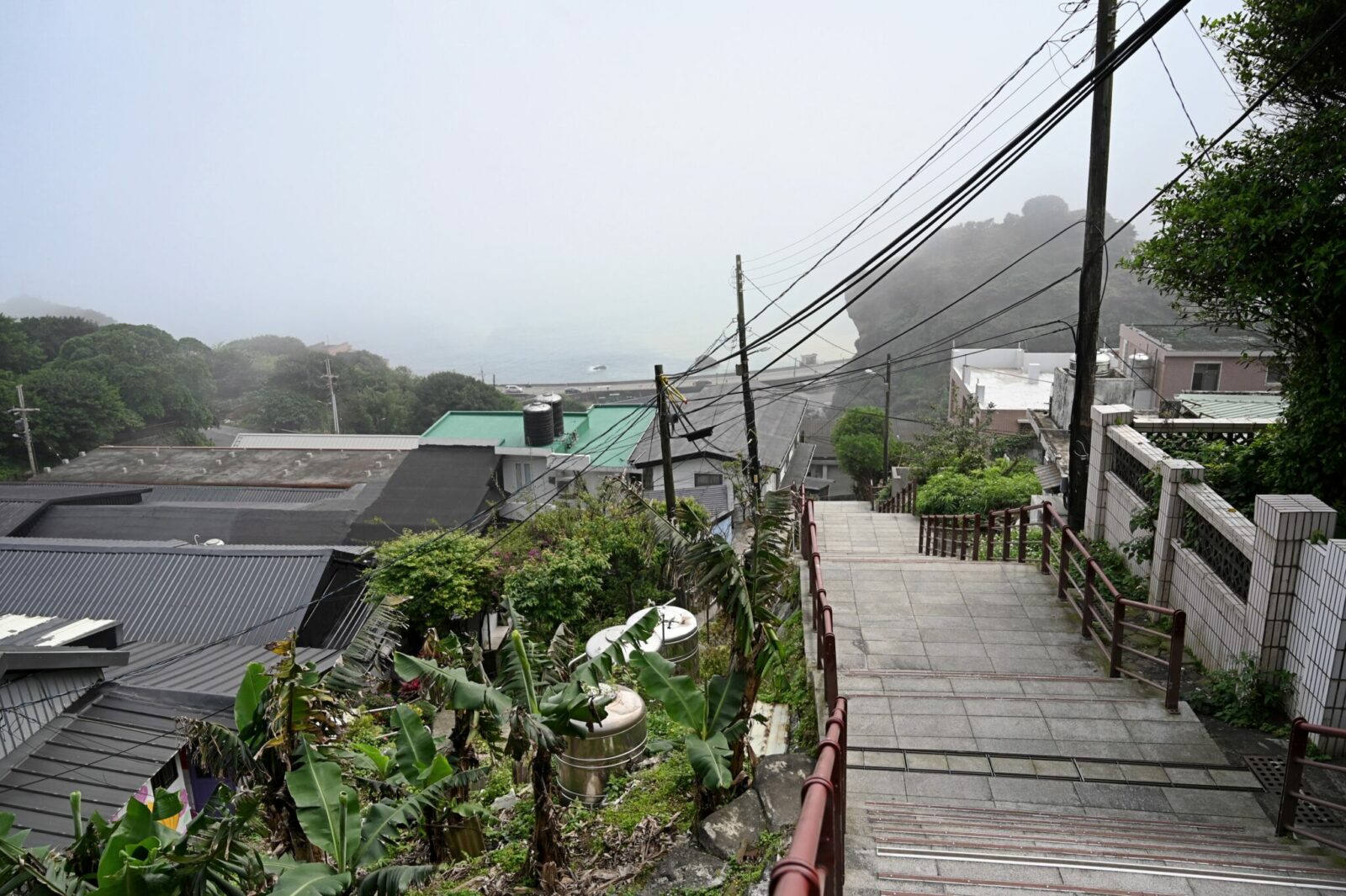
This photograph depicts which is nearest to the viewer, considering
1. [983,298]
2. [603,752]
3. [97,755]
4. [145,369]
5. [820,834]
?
[820,834]

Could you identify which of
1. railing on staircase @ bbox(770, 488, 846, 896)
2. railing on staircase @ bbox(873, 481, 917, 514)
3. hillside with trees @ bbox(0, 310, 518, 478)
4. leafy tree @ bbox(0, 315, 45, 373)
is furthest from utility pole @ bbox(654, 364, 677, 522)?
leafy tree @ bbox(0, 315, 45, 373)

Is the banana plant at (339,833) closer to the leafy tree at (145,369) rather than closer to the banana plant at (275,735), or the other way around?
the banana plant at (275,735)

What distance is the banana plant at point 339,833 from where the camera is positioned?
5574mm

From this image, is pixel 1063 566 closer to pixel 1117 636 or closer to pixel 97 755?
pixel 1117 636

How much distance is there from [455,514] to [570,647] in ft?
73.6

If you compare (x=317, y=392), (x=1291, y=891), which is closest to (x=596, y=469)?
(x=1291, y=891)

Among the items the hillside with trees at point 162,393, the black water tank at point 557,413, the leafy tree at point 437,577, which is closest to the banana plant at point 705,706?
the leafy tree at point 437,577

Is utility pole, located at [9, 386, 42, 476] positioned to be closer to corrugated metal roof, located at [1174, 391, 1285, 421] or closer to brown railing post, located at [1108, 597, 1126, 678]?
corrugated metal roof, located at [1174, 391, 1285, 421]

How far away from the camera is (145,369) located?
6694cm

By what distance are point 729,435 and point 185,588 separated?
2369 centimetres

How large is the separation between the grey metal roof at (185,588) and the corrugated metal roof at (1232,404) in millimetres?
20097

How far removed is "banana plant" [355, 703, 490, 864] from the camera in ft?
22.6

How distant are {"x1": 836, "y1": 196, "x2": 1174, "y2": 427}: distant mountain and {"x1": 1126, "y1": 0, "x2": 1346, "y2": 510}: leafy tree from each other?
190ft

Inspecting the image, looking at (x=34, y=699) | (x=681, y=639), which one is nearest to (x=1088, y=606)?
(x=681, y=639)
